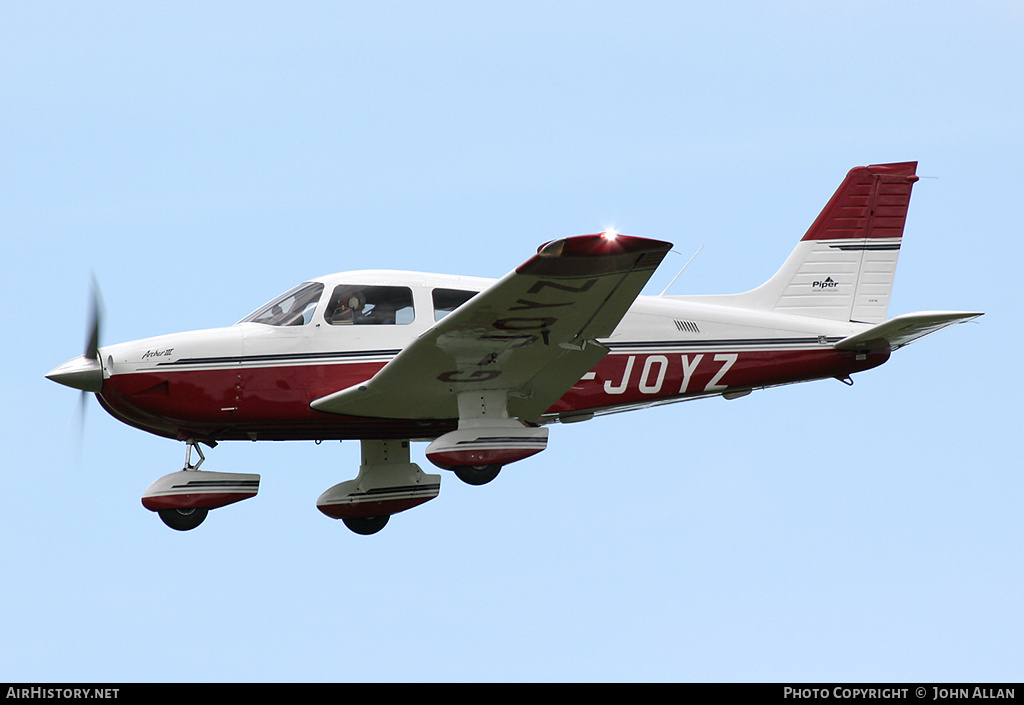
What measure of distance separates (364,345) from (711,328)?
13.0ft

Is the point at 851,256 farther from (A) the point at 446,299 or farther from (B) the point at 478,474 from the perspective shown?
(B) the point at 478,474

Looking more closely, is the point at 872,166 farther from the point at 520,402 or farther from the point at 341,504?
the point at 341,504

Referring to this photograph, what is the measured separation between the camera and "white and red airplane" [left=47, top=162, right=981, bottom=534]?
1272 cm

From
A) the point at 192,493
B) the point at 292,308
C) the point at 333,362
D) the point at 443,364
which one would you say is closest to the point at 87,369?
the point at 192,493

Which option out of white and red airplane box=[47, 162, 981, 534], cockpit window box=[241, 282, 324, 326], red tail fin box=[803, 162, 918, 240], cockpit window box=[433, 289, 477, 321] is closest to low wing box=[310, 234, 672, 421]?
white and red airplane box=[47, 162, 981, 534]

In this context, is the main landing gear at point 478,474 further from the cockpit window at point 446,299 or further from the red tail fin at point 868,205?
the red tail fin at point 868,205

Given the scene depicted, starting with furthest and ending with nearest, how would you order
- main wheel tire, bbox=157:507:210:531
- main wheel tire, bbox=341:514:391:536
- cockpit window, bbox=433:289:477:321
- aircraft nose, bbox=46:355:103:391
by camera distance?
main wheel tire, bbox=341:514:391:536, cockpit window, bbox=433:289:477:321, main wheel tire, bbox=157:507:210:531, aircraft nose, bbox=46:355:103:391

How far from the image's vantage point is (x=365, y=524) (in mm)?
15453

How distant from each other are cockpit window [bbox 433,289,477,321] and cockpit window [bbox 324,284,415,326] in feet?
0.88

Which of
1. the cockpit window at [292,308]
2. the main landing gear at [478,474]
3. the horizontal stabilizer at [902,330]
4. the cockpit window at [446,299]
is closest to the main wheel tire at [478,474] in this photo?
the main landing gear at [478,474]

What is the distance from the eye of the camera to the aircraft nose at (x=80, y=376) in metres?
13.2

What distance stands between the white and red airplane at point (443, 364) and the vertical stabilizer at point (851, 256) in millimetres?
48

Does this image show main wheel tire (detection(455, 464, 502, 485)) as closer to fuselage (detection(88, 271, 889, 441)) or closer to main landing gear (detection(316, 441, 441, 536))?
fuselage (detection(88, 271, 889, 441))
